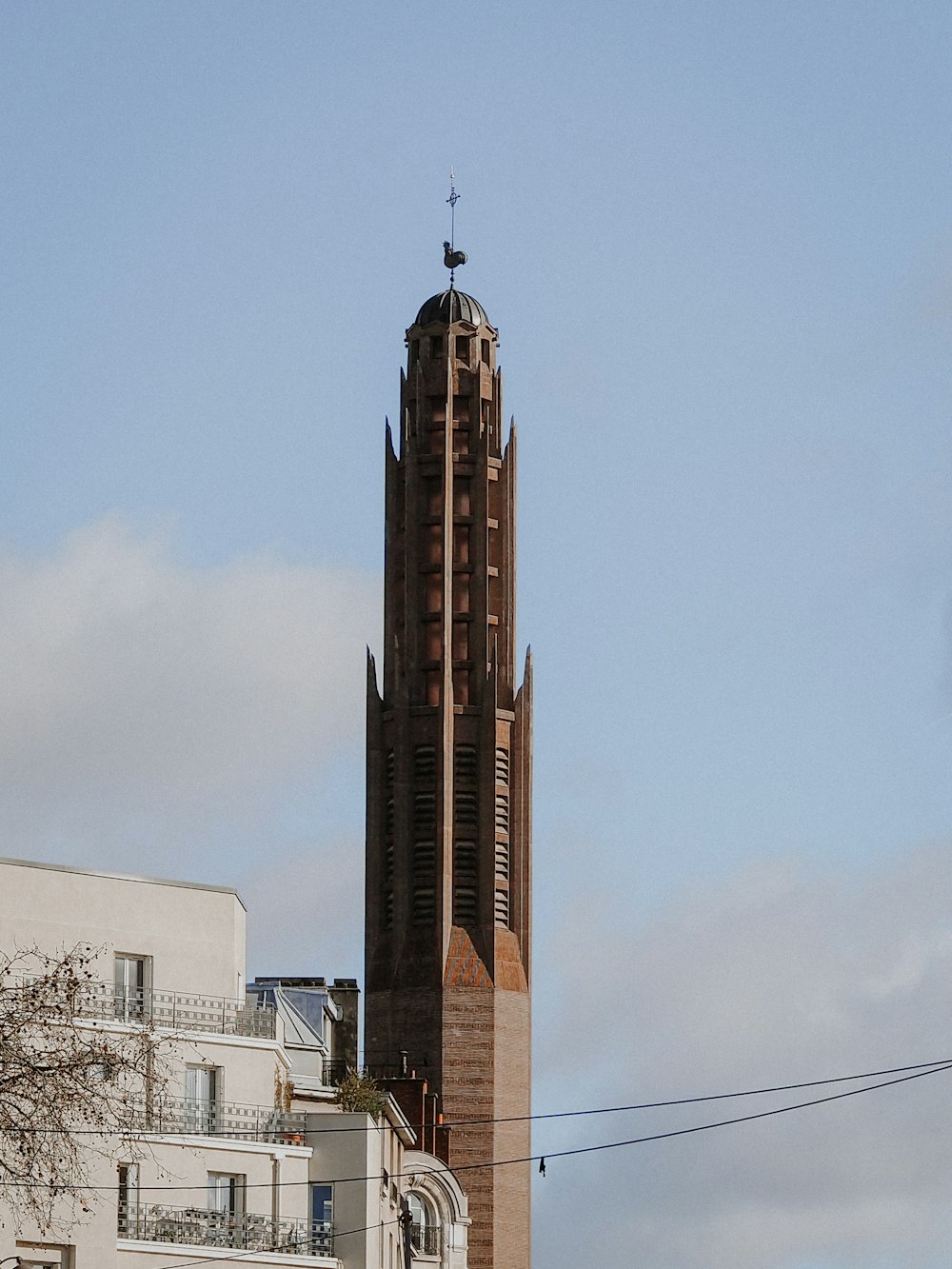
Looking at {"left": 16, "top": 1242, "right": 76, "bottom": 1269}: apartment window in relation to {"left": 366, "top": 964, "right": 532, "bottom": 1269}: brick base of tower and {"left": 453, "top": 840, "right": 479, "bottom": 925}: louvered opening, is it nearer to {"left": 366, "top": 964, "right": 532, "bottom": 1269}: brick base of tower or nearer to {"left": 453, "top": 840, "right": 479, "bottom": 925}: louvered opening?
{"left": 366, "top": 964, "right": 532, "bottom": 1269}: brick base of tower

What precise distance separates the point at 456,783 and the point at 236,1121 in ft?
137

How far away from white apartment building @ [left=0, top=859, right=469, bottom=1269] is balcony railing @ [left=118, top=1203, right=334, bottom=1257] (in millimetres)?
34

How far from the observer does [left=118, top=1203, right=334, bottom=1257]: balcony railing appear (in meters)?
50.6

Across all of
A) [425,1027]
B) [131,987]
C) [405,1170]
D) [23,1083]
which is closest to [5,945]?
[131,987]

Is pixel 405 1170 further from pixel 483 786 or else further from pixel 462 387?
pixel 462 387

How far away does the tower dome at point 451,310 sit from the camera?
102 meters

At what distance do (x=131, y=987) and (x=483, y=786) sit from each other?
139 ft

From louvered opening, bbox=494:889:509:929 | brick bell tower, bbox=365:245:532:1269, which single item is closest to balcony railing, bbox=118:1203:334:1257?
brick bell tower, bbox=365:245:532:1269

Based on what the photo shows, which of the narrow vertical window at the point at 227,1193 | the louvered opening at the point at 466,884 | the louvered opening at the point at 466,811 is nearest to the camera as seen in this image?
the narrow vertical window at the point at 227,1193

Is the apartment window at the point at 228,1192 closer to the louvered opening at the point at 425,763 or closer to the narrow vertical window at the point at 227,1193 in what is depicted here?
the narrow vertical window at the point at 227,1193

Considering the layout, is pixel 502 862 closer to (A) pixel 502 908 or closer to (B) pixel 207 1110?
(A) pixel 502 908

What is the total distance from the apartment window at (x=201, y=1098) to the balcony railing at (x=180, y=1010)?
78 centimetres

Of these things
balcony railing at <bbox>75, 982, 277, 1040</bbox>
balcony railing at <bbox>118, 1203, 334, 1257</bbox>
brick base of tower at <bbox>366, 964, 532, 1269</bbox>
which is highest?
brick base of tower at <bbox>366, 964, 532, 1269</bbox>

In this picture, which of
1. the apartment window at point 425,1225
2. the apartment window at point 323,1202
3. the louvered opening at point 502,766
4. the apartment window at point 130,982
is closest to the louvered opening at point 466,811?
the louvered opening at point 502,766
